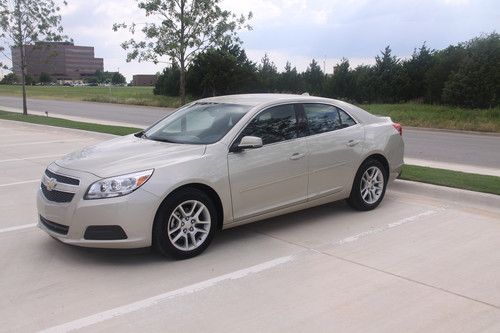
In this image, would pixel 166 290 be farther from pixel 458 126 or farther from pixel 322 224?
pixel 458 126

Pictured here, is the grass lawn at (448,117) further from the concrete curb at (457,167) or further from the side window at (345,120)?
the side window at (345,120)

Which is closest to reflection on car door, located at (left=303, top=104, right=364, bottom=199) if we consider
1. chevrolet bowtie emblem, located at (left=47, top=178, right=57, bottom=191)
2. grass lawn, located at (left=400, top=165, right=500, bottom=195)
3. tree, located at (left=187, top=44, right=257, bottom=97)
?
grass lawn, located at (left=400, top=165, right=500, bottom=195)

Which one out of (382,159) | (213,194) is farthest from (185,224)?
(382,159)

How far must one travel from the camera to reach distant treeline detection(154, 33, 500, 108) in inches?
910

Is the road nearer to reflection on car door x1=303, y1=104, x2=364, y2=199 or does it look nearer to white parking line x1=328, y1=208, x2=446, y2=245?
white parking line x1=328, y1=208, x2=446, y2=245

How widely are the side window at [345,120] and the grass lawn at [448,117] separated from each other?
15.8 meters

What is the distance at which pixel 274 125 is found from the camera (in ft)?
18.3

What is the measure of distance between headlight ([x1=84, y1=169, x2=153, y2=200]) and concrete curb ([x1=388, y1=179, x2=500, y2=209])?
4.17 meters

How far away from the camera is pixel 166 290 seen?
162 inches

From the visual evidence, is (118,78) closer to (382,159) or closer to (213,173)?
(382,159)

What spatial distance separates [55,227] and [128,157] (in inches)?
36.0

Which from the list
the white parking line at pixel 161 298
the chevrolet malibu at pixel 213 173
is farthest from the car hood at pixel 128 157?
the white parking line at pixel 161 298

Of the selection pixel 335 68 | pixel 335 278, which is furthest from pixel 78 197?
pixel 335 68

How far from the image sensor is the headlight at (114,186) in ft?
14.7
